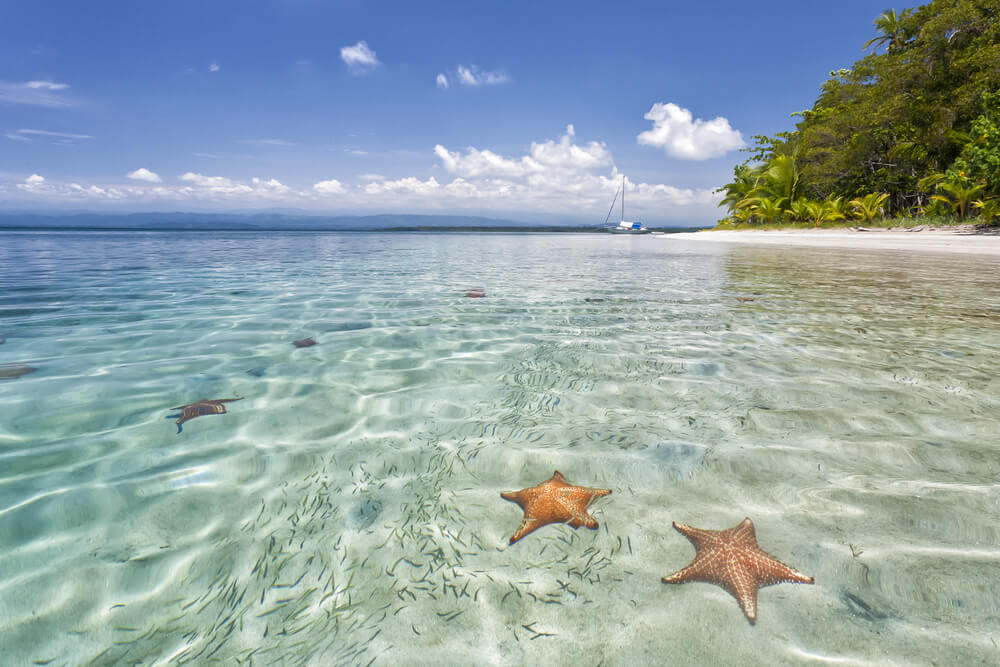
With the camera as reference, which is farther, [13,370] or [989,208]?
[989,208]

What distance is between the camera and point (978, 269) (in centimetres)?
1180

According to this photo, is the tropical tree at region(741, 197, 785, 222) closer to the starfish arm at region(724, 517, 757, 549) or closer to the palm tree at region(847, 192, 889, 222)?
the palm tree at region(847, 192, 889, 222)

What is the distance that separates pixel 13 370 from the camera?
4.30 metres

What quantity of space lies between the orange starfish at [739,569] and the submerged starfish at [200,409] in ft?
10.9

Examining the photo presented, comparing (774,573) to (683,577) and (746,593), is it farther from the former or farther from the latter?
(683,577)

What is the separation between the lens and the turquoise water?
1605 mm

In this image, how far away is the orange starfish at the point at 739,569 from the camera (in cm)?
166

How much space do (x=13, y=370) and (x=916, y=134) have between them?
119 ft

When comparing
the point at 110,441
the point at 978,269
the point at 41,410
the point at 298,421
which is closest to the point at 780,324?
the point at 298,421

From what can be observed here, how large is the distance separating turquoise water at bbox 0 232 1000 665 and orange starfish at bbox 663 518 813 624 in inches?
2.6

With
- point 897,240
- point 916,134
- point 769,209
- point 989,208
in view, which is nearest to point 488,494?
point 897,240

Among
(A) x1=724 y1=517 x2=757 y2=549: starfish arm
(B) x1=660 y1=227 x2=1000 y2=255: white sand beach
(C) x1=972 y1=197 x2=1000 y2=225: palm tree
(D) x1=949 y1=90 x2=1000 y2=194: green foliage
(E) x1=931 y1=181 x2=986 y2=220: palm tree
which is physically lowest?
(A) x1=724 y1=517 x2=757 y2=549: starfish arm

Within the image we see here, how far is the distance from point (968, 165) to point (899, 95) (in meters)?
7.52

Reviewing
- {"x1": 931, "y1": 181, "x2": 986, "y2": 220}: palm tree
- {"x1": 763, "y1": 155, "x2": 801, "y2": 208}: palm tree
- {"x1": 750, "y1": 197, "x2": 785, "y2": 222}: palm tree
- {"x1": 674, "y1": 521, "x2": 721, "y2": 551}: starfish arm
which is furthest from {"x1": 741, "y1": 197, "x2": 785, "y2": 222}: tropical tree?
{"x1": 674, "y1": 521, "x2": 721, "y2": 551}: starfish arm
